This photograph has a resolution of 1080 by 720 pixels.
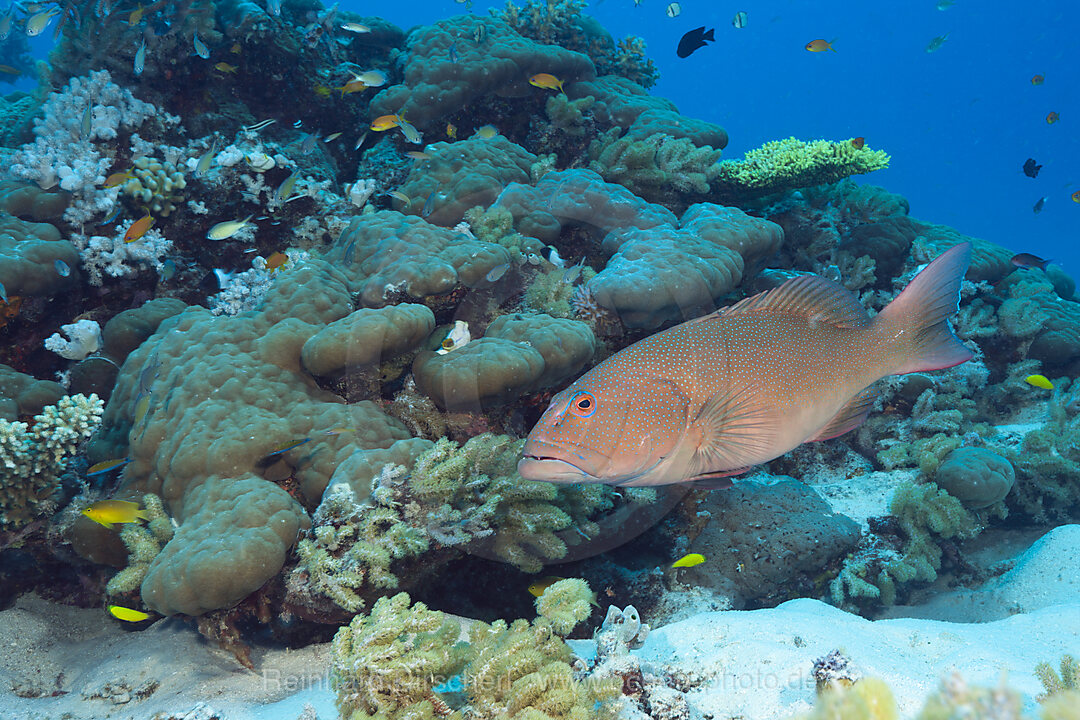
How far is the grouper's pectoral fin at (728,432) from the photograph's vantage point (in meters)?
2.17

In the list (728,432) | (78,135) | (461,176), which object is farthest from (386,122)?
(728,432)

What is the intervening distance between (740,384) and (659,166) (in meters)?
5.57

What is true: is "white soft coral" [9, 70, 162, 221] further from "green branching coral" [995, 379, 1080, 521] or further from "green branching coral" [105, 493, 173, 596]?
"green branching coral" [995, 379, 1080, 521]

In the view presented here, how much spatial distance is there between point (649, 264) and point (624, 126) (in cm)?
453

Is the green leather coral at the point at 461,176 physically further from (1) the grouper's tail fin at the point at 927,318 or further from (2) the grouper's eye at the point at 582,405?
(1) the grouper's tail fin at the point at 927,318

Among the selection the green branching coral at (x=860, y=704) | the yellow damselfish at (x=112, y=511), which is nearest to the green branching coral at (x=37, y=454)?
the yellow damselfish at (x=112, y=511)

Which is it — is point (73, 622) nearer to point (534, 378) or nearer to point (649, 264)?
point (534, 378)

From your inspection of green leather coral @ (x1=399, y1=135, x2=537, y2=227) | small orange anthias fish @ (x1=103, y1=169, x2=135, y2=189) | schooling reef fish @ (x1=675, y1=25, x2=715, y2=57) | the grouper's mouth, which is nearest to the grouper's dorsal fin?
the grouper's mouth

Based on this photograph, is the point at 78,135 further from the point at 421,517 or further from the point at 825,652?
the point at 825,652

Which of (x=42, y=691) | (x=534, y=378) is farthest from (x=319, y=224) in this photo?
(x=42, y=691)

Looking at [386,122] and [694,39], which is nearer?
[386,122]

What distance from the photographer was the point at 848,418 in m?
2.63

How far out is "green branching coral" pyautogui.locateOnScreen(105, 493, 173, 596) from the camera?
310 cm

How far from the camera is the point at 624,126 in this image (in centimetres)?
805
